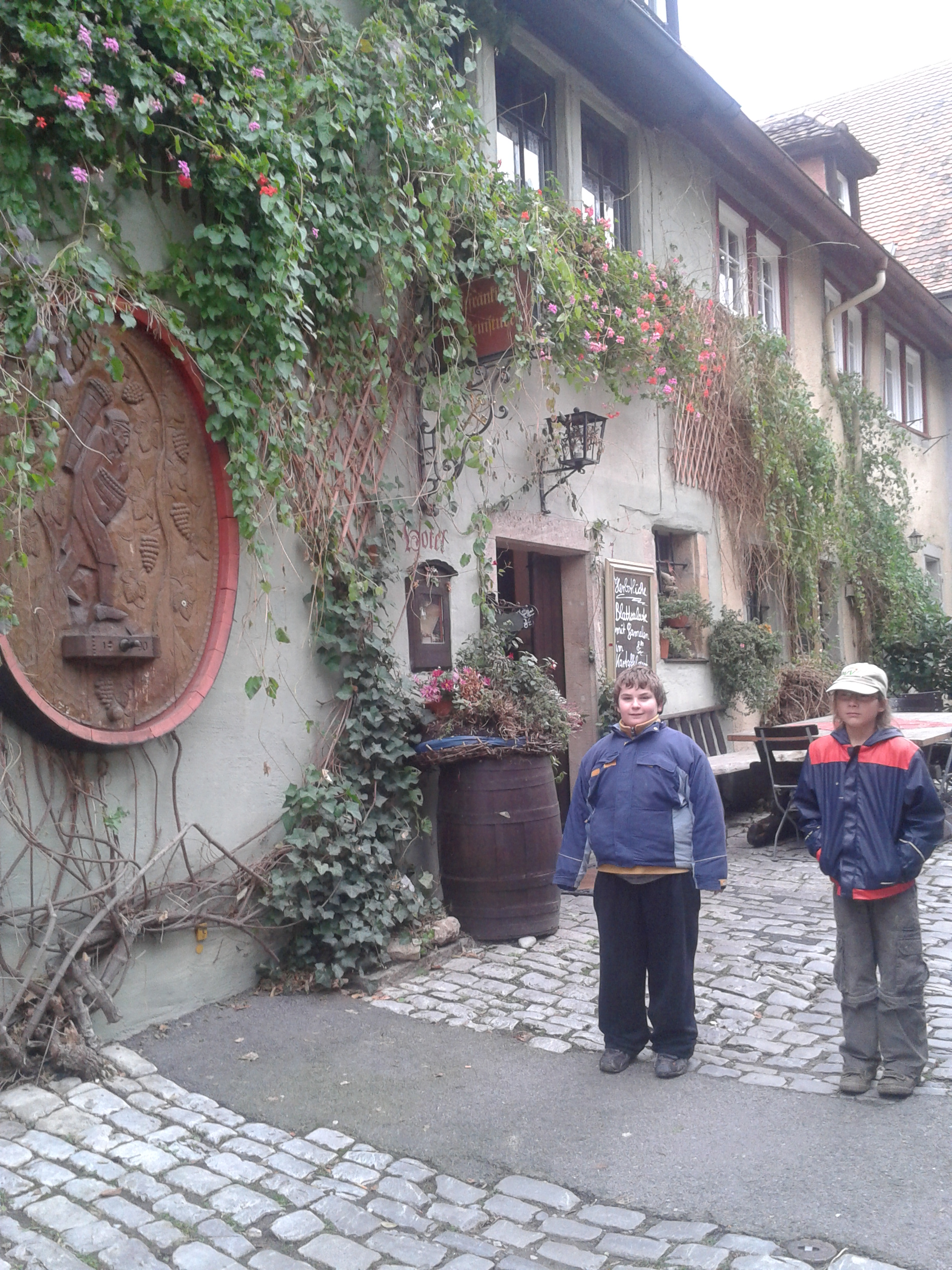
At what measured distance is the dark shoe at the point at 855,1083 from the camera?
377 cm

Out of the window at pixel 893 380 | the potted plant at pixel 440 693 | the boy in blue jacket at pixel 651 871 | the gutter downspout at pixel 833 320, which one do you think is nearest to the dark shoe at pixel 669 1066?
the boy in blue jacket at pixel 651 871

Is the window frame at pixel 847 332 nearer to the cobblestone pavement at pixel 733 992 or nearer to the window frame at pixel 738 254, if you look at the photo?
the window frame at pixel 738 254

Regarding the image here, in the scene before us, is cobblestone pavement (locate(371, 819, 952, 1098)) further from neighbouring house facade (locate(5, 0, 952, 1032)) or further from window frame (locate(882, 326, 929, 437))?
window frame (locate(882, 326, 929, 437))

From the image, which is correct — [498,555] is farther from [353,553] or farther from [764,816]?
[764,816]

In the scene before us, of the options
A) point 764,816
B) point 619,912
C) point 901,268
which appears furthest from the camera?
point 901,268

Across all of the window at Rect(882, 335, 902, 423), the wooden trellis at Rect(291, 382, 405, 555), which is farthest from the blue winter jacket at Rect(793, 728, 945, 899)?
the window at Rect(882, 335, 902, 423)

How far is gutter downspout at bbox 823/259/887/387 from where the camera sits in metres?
12.5

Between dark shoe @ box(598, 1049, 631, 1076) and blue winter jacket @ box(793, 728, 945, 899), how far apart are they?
1.00 m

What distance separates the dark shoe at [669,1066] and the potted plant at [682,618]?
17.1ft

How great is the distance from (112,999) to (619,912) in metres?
1.95

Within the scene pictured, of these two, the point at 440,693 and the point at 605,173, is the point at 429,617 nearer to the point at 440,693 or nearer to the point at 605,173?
the point at 440,693

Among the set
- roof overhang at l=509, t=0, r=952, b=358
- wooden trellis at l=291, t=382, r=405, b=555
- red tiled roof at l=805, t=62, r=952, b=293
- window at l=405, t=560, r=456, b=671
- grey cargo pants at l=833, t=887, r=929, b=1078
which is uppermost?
red tiled roof at l=805, t=62, r=952, b=293

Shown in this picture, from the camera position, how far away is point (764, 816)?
917cm

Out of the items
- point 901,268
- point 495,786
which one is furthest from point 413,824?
point 901,268
